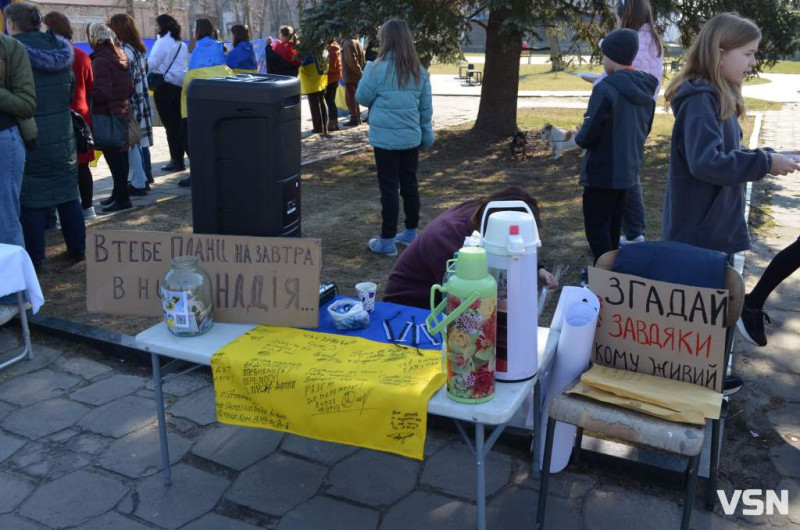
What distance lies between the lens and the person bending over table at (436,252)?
2.87 metres

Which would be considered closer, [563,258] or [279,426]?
[279,426]

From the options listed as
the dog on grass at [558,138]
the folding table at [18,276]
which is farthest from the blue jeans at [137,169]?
the dog on grass at [558,138]

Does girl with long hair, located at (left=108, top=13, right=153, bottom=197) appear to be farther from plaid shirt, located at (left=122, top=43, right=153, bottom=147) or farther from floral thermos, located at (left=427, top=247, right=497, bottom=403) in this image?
floral thermos, located at (left=427, top=247, right=497, bottom=403)

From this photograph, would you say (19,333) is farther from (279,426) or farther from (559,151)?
(559,151)

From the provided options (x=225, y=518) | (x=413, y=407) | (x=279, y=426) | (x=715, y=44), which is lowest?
(x=225, y=518)

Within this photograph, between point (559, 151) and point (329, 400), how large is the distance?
7.60m

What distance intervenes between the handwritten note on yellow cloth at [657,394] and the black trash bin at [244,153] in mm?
1413

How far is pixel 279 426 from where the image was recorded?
244cm

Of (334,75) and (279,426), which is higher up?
(334,75)

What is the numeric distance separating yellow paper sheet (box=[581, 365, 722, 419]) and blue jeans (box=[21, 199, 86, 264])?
4249mm

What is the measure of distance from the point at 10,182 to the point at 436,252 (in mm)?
3151

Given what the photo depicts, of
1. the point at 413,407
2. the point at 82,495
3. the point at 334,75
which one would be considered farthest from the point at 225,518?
the point at 334,75

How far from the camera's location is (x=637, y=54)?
550cm

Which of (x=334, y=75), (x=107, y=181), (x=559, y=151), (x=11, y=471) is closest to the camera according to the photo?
(x=11, y=471)
